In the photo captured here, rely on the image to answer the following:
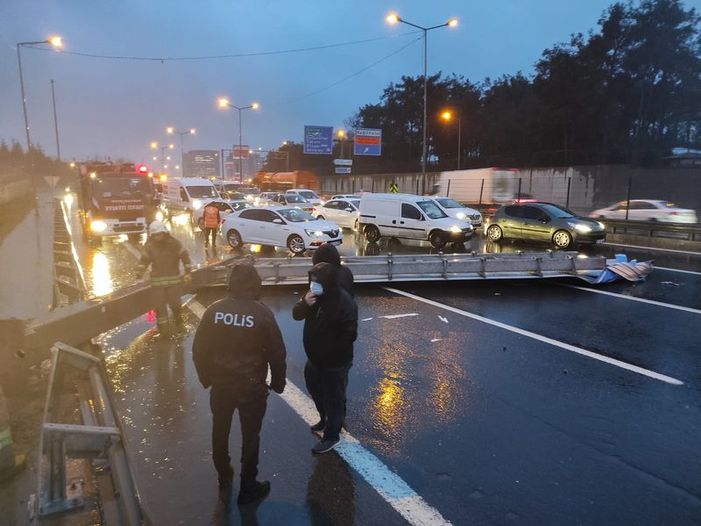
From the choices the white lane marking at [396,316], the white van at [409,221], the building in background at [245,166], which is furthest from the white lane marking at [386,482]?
the building in background at [245,166]

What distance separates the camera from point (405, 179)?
162ft

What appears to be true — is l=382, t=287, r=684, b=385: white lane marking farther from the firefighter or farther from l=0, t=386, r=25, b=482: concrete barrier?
l=0, t=386, r=25, b=482: concrete barrier

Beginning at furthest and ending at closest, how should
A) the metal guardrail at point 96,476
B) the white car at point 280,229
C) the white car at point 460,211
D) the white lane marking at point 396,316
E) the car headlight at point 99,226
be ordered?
the white car at point 460,211 → the car headlight at point 99,226 → the white car at point 280,229 → the white lane marking at point 396,316 → the metal guardrail at point 96,476

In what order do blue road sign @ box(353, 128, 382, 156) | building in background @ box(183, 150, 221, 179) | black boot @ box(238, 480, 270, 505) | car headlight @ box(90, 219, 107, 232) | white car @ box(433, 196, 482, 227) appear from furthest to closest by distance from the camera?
building in background @ box(183, 150, 221, 179), blue road sign @ box(353, 128, 382, 156), white car @ box(433, 196, 482, 227), car headlight @ box(90, 219, 107, 232), black boot @ box(238, 480, 270, 505)

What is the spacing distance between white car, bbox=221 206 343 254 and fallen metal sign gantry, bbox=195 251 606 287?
4.58m

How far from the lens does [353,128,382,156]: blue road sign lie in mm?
47781

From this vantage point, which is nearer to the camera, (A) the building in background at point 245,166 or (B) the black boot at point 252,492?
(B) the black boot at point 252,492

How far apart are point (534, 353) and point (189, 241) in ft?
51.5

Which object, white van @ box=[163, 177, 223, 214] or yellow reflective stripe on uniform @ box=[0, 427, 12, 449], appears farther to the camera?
white van @ box=[163, 177, 223, 214]

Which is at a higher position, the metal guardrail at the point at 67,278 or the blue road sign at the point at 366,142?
the blue road sign at the point at 366,142

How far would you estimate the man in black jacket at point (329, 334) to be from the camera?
422 cm

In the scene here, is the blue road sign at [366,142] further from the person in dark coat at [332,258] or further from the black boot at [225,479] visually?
the black boot at [225,479]

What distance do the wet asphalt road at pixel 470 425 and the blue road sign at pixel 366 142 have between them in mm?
40377

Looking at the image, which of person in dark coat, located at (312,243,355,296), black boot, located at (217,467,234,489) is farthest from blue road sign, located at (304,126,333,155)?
black boot, located at (217,467,234,489)
